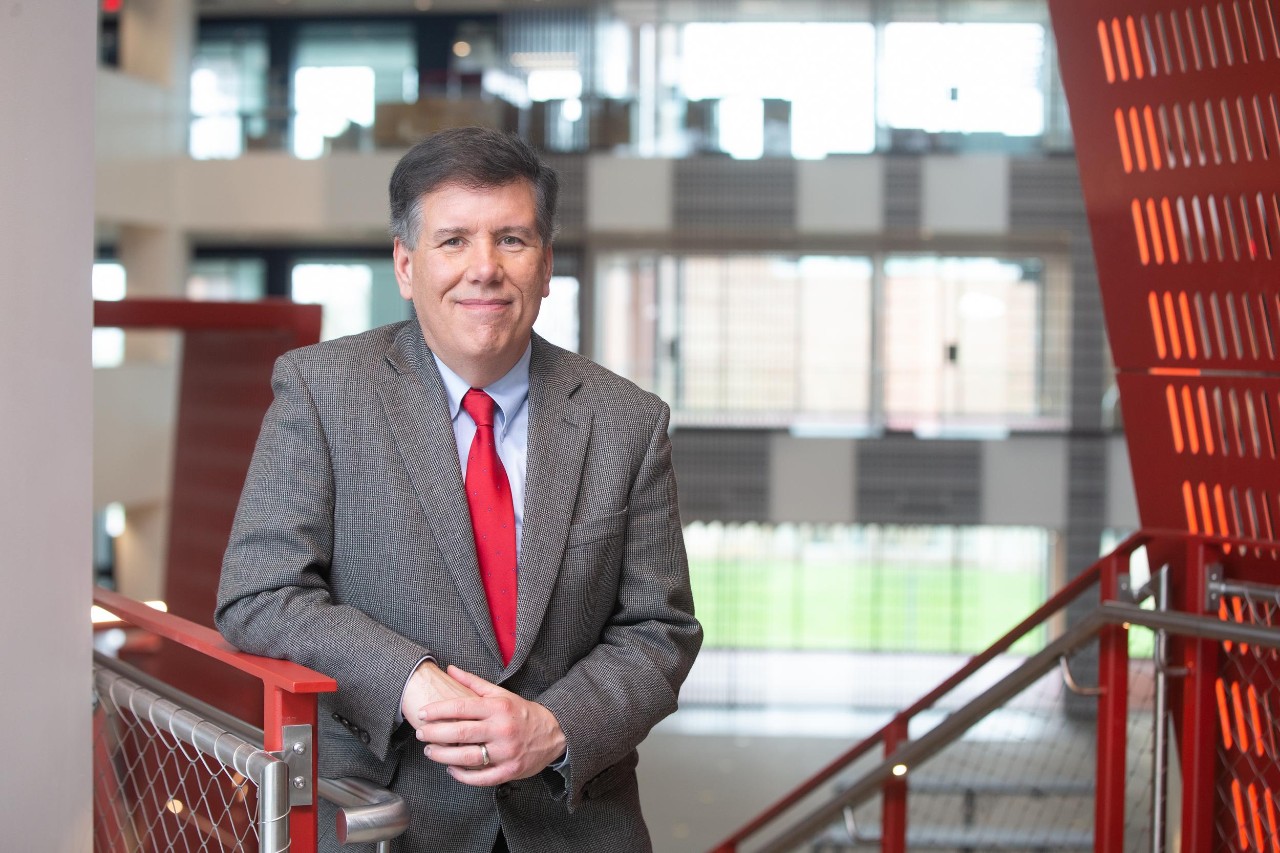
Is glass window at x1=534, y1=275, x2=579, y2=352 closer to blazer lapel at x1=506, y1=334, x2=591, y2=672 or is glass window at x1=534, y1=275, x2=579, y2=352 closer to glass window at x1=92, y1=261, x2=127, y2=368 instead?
glass window at x1=92, y1=261, x2=127, y2=368

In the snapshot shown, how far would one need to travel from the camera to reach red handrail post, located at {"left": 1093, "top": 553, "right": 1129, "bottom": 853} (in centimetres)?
266

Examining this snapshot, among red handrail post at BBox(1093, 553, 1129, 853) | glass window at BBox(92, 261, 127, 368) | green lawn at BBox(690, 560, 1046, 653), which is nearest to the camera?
red handrail post at BBox(1093, 553, 1129, 853)

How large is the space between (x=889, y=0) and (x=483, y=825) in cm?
994

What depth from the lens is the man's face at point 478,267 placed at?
1.70 m

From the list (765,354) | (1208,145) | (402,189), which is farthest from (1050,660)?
(765,354)

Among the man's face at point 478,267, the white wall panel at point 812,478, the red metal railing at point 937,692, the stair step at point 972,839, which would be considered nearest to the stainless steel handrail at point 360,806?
the man's face at point 478,267

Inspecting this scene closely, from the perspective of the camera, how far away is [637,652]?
1.76m

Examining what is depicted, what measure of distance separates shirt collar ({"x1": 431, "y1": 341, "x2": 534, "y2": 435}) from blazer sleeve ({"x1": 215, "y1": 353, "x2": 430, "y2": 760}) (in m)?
0.19

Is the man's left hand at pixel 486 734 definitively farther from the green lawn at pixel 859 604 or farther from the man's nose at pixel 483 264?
the green lawn at pixel 859 604

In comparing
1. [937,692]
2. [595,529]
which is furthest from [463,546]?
[937,692]

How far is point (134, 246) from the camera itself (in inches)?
449

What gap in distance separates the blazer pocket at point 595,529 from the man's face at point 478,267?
25cm

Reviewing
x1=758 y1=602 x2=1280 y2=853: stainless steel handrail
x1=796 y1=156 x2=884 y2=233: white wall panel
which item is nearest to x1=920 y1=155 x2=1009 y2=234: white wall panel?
x1=796 y1=156 x2=884 y2=233: white wall panel

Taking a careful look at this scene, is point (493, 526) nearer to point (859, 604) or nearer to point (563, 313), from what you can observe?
point (563, 313)
